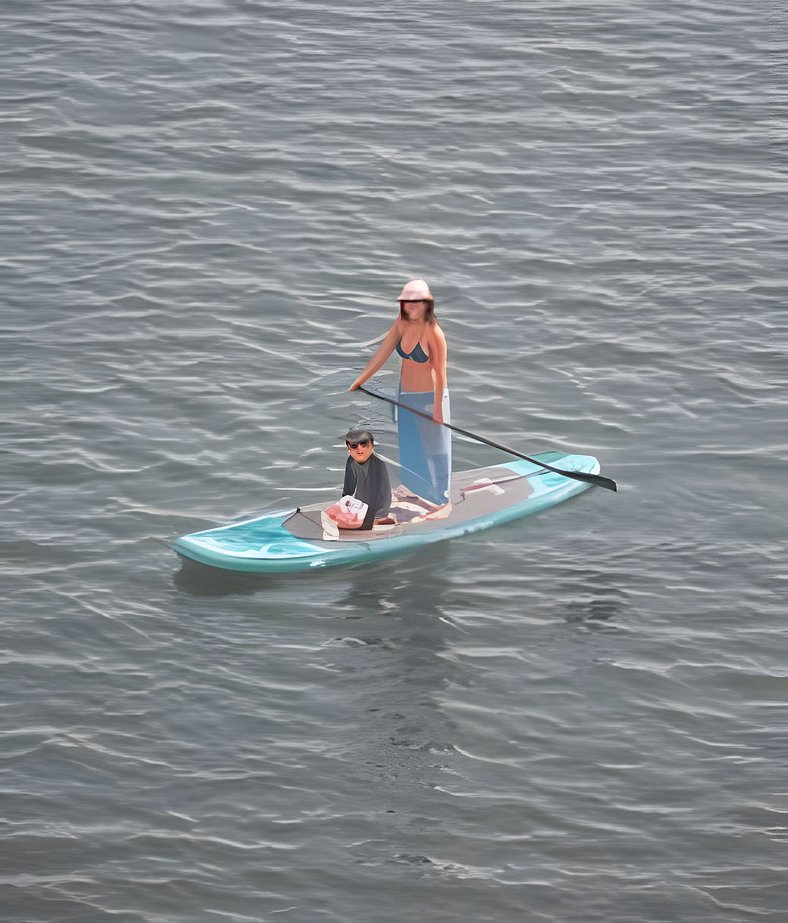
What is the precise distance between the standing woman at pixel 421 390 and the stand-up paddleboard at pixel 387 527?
10.2 inches

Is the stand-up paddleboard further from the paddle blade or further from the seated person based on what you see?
the paddle blade

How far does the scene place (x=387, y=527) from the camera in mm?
16438

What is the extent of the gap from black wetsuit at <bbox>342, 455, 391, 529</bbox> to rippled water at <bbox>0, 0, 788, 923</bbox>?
1.90 ft

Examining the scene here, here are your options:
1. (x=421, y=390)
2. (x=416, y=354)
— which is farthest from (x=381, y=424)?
(x=416, y=354)

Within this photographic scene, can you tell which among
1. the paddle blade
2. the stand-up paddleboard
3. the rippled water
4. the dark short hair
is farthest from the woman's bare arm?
the paddle blade

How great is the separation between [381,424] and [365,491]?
1.20 meters

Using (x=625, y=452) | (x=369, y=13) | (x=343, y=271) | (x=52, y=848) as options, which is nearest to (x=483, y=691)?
(x=52, y=848)

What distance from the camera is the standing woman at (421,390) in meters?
16.0

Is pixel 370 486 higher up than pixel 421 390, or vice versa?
pixel 421 390

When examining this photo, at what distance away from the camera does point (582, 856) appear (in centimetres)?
1207

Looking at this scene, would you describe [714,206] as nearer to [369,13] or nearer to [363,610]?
[369,13]

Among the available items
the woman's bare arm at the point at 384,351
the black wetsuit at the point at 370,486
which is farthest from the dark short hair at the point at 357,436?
the woman's bare arm at the point at 384,351

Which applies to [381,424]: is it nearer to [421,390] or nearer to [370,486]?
[421,390]

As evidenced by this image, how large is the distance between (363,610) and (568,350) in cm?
692
